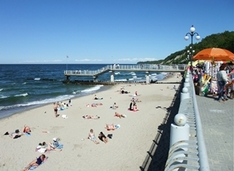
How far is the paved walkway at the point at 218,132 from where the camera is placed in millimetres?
3984

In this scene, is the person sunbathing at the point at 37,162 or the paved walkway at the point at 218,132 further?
the person sunbathing at the point at 37,162

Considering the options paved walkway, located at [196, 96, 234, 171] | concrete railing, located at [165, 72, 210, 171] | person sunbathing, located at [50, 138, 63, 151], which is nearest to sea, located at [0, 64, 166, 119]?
person sunbathing, located at [50, 138, 63, 151]

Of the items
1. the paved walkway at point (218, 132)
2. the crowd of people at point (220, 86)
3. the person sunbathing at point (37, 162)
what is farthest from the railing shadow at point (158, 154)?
the person sunbathing at point (37, 162)

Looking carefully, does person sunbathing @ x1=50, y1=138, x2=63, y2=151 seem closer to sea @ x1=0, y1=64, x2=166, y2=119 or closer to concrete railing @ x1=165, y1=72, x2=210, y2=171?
Answer: concrete railing @ x1=165, y1=72, x2=210, y2=171

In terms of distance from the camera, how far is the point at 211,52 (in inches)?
436

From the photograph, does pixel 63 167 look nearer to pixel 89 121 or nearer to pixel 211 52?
pixel 89 121

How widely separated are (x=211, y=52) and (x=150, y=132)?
519 cm

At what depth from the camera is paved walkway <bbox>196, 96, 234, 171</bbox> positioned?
3984 mm

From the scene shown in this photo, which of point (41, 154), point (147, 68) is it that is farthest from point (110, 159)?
point (147, 68)

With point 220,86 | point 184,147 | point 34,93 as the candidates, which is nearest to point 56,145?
point 220,86

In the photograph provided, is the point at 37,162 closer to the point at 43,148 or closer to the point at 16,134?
the point at 43,148

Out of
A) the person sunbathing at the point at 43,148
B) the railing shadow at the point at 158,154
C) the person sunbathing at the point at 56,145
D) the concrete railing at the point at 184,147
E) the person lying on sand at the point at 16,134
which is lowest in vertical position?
the person lying on sand at the point at 16,134

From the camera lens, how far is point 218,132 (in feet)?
17.6

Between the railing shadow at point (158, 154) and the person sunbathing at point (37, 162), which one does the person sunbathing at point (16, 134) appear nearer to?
the person sunbathing at point (37, 162)
